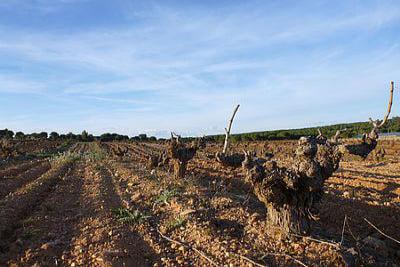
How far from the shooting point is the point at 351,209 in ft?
26.0

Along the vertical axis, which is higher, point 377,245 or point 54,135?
point 54,135

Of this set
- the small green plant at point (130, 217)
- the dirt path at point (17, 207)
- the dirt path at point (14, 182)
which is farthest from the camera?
the dirt path at point (14, 182)

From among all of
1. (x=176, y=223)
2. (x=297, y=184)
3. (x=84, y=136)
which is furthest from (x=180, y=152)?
(x=84, y=136)

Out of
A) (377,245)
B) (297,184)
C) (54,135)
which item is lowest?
(377,245)

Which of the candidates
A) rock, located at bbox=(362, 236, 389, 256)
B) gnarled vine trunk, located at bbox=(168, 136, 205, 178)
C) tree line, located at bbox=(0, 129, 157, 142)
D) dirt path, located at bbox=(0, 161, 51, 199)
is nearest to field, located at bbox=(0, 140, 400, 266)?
rock, located at bbox=(362, 236, 389, 256)

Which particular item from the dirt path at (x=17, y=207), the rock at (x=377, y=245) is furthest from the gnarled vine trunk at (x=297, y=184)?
the dirt path at (x=17, y=207)

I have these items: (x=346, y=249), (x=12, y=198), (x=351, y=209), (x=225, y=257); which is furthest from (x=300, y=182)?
(x=12, y=198)

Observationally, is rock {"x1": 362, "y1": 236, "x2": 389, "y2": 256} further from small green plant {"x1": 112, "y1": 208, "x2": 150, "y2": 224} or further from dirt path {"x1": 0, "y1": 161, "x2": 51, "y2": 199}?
dirt path {"x1": 0, "y1": 161, "x2": 51, "y2": 199}

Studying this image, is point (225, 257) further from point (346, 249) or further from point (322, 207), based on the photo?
point (322, 207)

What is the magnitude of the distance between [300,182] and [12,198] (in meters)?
8.34

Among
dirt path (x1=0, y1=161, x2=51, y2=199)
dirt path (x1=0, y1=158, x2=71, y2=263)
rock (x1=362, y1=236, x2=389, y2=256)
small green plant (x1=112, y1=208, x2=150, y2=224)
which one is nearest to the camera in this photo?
rock (x1=362, y1=236, x2=389, y2=256)

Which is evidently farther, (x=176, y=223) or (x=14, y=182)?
(x=14, y=182)

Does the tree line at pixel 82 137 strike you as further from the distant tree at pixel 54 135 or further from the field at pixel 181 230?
the field at pixel 181 230

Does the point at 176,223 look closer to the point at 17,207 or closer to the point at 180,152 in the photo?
the point at 17,207
